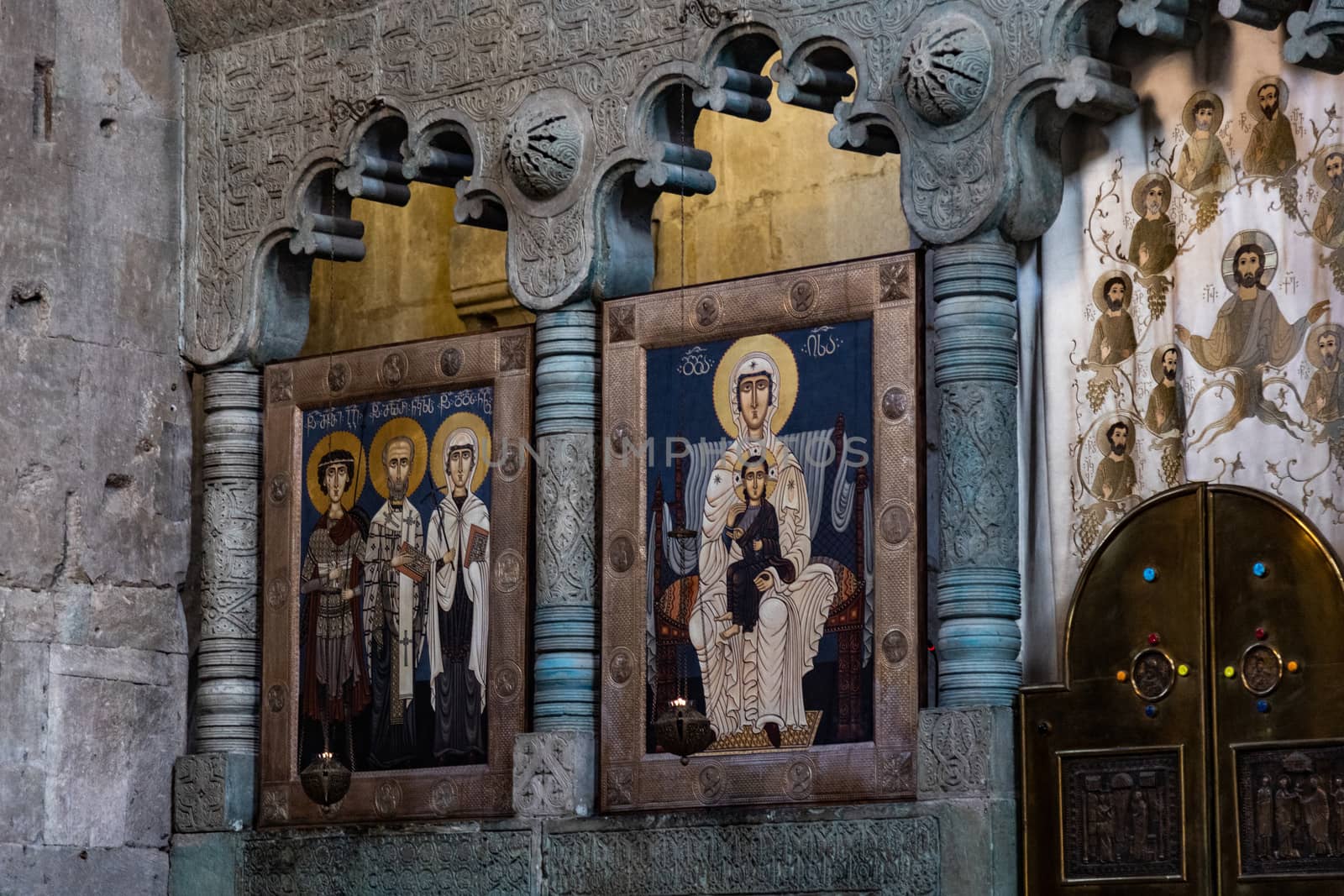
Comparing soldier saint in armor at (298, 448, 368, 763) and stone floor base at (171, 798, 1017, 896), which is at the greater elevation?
soldier saint in armor at (298, 448, 368, 763)

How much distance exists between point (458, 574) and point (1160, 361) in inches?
117

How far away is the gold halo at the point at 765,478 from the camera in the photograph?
367 inches

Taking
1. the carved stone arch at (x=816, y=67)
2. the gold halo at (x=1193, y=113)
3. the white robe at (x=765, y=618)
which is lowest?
the white robe at (x=765, y=618)

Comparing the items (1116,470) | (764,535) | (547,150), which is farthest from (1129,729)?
(547,150)

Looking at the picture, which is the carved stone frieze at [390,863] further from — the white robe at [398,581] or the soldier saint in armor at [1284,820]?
the soldier saint in armor at [1284,820]

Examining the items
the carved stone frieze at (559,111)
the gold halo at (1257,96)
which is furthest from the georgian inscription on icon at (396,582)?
the gold halo at (1257,96)

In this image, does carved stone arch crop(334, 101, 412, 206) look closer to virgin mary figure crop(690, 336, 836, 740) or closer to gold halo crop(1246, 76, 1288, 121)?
virgin mary figure crop(690, 336, 836, 740)

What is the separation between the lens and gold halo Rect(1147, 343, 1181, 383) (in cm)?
859

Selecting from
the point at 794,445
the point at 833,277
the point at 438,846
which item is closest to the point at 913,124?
the point at 833,277

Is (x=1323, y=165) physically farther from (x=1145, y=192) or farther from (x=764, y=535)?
(x=764, y=535)

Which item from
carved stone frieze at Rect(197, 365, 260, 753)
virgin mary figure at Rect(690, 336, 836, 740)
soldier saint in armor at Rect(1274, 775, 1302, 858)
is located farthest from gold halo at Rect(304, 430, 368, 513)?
soldier saint in armor at Rect(1274, 775, 1302, 858)

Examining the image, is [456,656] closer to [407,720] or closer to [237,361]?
[407,720]

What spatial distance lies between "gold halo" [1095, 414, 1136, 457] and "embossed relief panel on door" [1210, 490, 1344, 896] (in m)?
0.53

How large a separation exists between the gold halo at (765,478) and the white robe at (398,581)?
4.91 feet
